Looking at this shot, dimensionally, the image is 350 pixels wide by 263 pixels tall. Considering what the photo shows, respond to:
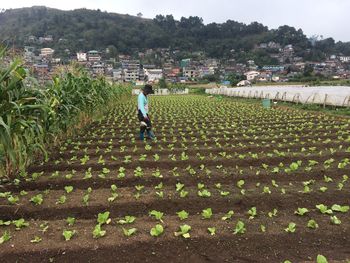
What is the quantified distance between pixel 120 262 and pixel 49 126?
4.81 meters

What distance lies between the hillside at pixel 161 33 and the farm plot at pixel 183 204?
103908mm

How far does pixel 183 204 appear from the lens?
16.0ft

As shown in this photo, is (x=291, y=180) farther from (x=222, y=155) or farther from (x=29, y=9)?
(x=29, y=9)

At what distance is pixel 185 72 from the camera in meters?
104

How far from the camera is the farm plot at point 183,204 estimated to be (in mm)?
3666

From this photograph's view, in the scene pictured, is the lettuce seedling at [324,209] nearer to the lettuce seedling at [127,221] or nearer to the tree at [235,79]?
the lettuce seedling at [127,221]

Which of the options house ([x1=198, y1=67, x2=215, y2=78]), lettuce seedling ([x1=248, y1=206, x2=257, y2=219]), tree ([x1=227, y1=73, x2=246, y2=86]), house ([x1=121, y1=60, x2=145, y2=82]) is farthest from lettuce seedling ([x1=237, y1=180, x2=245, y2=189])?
house ([x1=198, y1=67, x2=215, y2=78])

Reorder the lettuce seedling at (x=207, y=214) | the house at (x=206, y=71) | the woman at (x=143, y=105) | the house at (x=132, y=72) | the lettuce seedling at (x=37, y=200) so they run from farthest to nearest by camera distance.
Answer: the house at (x=206, y=71)
the house at (x=132, y=72)
the woman at (x=143, y=105)
the lettuce seedling at (x=37, y=200)
the lettuce seedling at (x=207, y=214)

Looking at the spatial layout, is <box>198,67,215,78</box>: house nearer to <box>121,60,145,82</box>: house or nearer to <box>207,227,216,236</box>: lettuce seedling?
<box>121,60,145,82</box>: house

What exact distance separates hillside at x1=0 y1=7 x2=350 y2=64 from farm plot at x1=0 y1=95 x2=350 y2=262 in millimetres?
103908

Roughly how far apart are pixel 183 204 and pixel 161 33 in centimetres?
14697

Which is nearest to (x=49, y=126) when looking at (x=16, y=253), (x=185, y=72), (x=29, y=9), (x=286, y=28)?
(x=16, y=253)

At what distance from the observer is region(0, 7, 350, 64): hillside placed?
394 feet

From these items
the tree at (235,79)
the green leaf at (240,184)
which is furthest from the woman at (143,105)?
the tree at (235,79)
